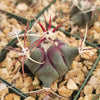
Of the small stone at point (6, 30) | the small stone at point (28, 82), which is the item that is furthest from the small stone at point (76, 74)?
the small stone at point (6, 30)

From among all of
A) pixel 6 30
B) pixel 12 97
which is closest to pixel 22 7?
pixel 6 30

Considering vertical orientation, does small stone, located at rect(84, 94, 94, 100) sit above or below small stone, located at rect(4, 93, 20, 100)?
below

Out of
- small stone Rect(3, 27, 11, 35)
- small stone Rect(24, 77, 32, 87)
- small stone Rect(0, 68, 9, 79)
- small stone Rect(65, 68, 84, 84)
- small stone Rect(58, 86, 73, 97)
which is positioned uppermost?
small stone Rect(3, 27, 11, 35)

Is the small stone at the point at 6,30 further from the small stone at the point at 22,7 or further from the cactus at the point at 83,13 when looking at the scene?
the cactus at the point at 83,13

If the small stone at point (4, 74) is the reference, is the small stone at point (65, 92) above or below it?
below

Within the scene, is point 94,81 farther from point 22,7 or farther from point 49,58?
point 22,7

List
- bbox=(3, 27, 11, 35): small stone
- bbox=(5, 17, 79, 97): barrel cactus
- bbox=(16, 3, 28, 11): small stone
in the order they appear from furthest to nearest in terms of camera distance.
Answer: bbox=(16, 3, 28, 11): small stone, bbox=(3, 27, 11, 35): small stone, bbox=(5, 17, 79, 97): barrel cactus

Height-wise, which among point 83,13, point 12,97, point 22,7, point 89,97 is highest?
point 22,7

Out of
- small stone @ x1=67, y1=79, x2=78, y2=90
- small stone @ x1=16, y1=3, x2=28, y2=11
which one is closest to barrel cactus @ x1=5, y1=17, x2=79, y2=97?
small stone @ x1=67, y1=79, x2=78, y2=90

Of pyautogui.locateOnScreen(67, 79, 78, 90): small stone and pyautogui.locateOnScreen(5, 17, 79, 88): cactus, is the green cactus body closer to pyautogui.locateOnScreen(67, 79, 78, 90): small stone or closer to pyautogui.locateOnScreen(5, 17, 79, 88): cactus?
pyautogui.locateOnScreen(5, 17, 79, 88): cactus

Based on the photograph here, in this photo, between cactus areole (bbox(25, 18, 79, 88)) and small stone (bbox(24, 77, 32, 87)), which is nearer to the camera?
cactus areole (bbox(25, 18, 79, 88))
